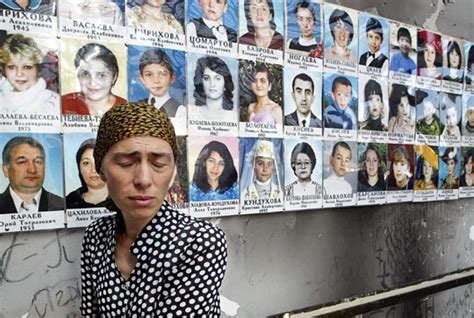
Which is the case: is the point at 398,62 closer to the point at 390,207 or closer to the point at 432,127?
the point at 432,127

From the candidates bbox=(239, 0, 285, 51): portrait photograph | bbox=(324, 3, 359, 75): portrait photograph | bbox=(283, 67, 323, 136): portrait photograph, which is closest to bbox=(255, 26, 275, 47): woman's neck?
bbox=(239, 0, 285, 51): portrait photograph

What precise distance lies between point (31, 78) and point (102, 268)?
0.57 metres

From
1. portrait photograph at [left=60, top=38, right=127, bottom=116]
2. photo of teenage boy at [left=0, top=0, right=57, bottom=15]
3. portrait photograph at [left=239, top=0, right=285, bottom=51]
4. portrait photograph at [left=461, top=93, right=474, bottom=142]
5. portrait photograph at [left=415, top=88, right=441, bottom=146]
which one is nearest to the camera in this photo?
photo of teenage boy at [left=0, top=0, right=57, bottom=15]

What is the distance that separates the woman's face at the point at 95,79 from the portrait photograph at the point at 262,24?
0.51 meters

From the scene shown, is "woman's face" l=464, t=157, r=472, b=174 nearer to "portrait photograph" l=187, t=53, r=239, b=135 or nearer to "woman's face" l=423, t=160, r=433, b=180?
"woman's face" l=423, t=160, r=433, b=180

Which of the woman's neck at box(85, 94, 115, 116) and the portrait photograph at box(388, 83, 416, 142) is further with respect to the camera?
the portrait photograph at box(388, 83, 416, 142)

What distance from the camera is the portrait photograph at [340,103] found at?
1935mm

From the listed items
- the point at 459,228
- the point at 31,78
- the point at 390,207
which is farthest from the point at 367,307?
the point at 31,78

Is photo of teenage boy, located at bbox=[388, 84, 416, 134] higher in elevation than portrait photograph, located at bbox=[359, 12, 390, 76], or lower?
lower

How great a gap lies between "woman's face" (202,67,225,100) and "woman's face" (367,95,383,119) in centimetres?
76

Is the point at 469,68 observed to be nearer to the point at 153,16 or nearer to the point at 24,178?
the point at 153,16

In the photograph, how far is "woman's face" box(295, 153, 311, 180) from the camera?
1.84m

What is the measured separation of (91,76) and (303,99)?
2.68 ft

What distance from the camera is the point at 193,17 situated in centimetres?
158
